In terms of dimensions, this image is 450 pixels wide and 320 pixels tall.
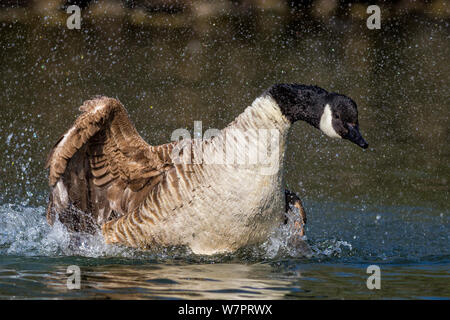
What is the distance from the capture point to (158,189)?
7.39 meters

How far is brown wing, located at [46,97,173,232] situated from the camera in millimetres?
7059

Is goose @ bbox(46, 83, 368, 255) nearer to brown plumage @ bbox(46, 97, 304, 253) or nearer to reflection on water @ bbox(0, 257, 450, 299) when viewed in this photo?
brown plumage @ bbox(46, 97, 304, 253)

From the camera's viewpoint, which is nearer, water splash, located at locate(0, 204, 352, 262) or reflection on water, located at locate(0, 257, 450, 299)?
reflection on water, located at locate(0, 257, 450, 299)

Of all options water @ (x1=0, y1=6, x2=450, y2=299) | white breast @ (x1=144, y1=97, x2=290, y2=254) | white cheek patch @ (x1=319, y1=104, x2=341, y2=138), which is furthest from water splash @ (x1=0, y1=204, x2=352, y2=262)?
white cheek patch @ (x1=319, y1=104, x2=341, y2=138)

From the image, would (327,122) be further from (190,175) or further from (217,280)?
(217,280)

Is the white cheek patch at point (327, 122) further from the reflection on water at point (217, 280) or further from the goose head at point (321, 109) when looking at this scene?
the reflection on water at point (217, 280)

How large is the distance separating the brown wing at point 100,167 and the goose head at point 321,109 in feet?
4.58

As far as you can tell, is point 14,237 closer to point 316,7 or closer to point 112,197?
point 112,197

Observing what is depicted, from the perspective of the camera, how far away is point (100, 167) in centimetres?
770

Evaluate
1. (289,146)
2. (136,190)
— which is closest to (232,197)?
(136,190)

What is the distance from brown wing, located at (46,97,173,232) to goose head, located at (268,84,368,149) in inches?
54.9

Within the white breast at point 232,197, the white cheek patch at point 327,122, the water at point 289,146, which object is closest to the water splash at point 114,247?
the water at point 289,146

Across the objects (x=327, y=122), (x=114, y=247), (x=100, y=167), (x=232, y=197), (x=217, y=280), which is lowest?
(x=217, y=280)

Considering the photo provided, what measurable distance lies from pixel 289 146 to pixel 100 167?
6209mm
